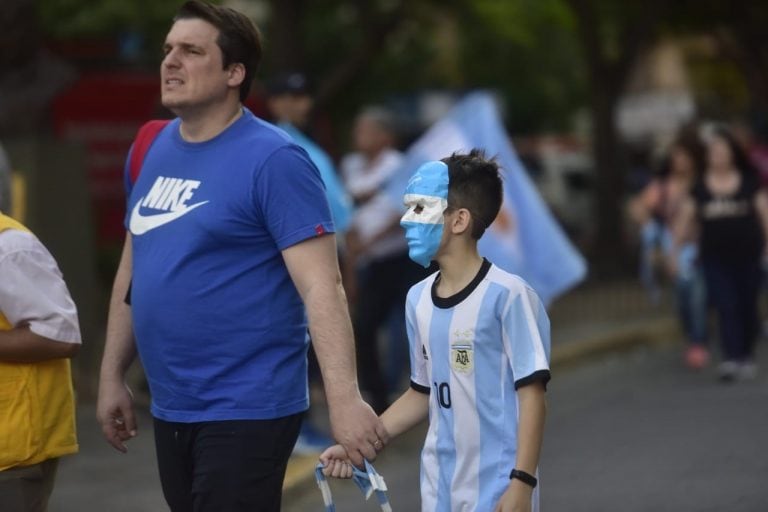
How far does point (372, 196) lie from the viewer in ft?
34.9

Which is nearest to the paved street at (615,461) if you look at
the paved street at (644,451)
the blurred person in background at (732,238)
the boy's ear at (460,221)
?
the paved street at (644,451)

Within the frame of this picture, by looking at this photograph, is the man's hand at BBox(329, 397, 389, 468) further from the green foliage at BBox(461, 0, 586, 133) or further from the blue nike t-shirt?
the green foliage at BBox(461, 0, 586, 133)

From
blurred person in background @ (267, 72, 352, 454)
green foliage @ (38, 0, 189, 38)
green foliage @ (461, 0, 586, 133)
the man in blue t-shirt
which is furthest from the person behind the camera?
green foliage @ (461, 0, 586, 133)

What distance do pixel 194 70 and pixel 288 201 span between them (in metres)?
0.46

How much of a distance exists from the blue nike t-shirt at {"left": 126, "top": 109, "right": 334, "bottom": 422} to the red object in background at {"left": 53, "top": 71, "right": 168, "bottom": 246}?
12248 millimetres

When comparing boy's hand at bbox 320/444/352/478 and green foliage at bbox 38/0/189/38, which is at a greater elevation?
green foliage at bbox 38/0/189/38

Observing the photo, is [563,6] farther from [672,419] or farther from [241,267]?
[241,267]

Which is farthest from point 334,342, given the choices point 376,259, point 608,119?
point 608,119

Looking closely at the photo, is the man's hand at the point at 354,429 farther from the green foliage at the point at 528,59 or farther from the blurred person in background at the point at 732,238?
the green foliage at the point at 528,59

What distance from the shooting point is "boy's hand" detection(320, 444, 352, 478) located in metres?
4.43

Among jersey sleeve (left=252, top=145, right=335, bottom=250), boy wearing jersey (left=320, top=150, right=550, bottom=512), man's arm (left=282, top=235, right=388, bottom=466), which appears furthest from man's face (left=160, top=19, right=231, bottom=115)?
boy wearing jersey (left=320, top=150, right=550, bottom=512)

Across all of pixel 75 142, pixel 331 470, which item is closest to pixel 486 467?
pixel 331 470

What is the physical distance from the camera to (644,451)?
9.59 metres

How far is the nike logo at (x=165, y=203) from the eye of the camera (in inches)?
180
